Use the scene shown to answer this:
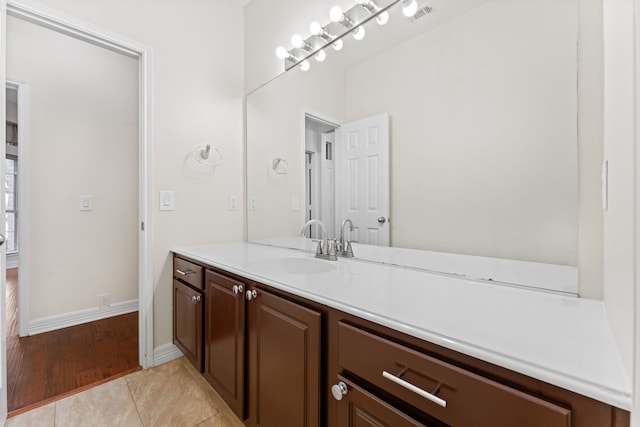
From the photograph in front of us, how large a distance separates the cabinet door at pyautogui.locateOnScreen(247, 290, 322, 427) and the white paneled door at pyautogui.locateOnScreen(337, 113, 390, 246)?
0.60 metres

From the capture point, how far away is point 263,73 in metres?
2.13

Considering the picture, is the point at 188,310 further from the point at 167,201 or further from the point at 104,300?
the point at 104,300

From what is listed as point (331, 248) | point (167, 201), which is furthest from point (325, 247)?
point (167, 201)

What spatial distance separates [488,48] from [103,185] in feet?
10.3

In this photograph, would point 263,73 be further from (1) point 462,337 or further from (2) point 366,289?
(1) point 462,337

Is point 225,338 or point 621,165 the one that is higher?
point 621,165

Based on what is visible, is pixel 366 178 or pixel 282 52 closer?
pixel 366 178

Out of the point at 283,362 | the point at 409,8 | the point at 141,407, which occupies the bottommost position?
the point at 141,407

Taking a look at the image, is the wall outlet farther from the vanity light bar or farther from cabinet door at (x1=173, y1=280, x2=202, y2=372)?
the vanity light bar

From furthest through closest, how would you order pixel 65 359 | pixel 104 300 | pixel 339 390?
pixel 104 300 < pixel 65 359 < pixel 339 390

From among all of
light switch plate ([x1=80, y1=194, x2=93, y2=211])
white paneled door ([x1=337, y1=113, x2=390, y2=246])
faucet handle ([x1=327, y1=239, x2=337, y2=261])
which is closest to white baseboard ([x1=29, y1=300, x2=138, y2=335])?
light switch plate ([x1=80, y1=194, x2=93, y2=211])

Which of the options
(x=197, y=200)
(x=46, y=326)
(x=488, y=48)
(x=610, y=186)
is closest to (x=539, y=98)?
(x=488, y=48)

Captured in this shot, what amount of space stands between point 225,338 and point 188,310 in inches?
18.7

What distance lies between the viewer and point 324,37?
66.1 inches
